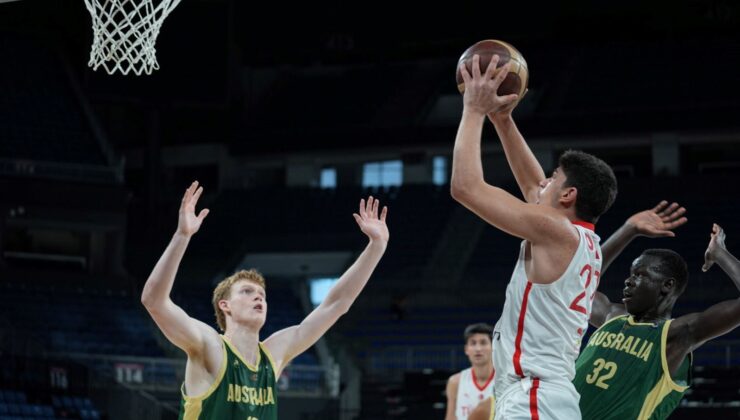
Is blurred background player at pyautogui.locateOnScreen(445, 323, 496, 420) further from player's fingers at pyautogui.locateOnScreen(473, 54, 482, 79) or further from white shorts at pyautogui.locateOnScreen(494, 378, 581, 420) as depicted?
player's fingers at pyautogui.locateOnScreen(473, 54, 482, 79)

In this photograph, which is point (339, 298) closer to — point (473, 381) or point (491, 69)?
point (491, 69)

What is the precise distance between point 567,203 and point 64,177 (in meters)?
20.1

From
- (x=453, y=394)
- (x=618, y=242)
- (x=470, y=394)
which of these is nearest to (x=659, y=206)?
(x=618, y=242)

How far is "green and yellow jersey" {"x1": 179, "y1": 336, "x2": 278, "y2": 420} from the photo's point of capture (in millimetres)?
5078

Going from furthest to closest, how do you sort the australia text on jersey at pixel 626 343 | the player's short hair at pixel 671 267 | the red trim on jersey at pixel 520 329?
the player's short hair at pixel 671 267 → the australia text on jersey at pixel 626 343 → the red trim on jersey at pixel 520 329

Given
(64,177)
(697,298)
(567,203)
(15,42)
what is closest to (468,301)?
(697,298)

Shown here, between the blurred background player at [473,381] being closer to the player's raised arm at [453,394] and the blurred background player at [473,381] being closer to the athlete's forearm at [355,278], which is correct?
the player's raised arm at [453,394]

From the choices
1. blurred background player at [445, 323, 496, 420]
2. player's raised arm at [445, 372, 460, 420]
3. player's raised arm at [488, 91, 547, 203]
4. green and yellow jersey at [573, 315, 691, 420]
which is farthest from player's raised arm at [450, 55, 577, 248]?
player's raised arm at [445, 372, 460, 420]

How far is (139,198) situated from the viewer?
27.3m

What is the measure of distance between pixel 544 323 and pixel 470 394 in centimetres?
495

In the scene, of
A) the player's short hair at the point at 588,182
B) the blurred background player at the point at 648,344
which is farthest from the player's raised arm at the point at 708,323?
the player's short hair at the point at 588,182

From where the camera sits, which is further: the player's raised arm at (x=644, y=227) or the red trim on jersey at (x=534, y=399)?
the player's raised arm at (x=644, y=227)

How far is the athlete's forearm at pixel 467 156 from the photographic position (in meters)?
4.02

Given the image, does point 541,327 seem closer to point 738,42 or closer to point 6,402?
point 6,402
